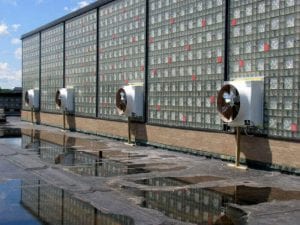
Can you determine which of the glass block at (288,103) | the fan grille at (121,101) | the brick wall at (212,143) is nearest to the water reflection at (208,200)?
the brick wall at (212,143)

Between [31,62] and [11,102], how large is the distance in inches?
633

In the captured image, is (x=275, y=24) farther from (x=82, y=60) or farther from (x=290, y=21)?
(x=82, y=60)

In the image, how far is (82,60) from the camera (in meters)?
31.8

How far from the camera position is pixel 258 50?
16.0m

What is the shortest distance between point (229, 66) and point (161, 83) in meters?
5.12

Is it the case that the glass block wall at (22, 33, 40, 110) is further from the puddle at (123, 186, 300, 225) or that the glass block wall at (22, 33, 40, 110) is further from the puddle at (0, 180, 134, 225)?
the puddle at (123, 186, 300, 225)

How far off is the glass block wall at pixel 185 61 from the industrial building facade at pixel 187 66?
4 cm

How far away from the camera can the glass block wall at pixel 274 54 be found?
1464 cm

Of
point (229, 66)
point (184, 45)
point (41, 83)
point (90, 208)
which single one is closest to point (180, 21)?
point (184, 45)

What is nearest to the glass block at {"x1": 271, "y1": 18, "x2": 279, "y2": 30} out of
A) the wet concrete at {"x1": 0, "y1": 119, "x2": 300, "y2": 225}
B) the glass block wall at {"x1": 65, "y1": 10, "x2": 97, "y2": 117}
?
the wet concrete at {"x1": 0, "y1": 119, "x2": 300, "y2": 225}

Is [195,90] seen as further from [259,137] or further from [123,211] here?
[123,211]

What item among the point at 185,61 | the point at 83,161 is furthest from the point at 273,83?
the point at 83,161

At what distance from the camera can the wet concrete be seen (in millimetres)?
9156

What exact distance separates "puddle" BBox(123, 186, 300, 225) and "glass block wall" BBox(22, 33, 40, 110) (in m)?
32.7
